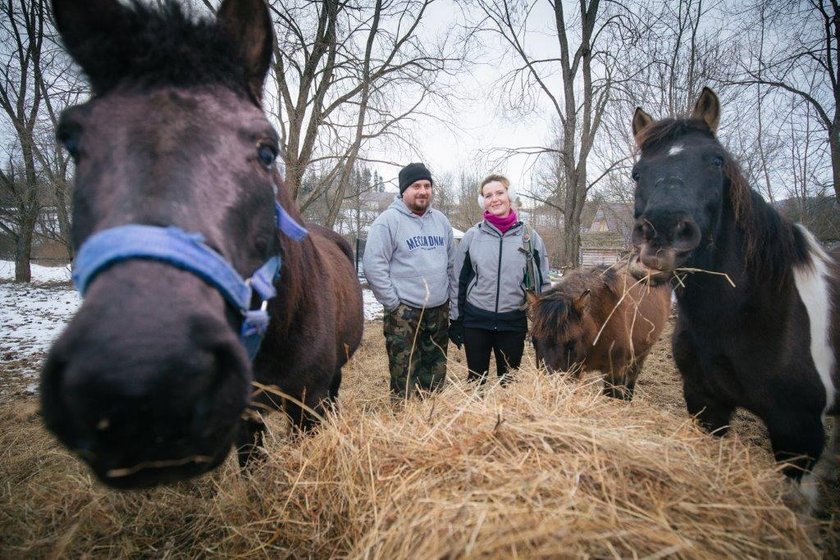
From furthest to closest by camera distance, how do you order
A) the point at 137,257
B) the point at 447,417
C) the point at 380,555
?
the point at 447,417
the point at 380,555
the point at 137,257

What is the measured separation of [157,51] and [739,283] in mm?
3119

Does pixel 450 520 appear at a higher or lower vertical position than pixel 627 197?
lower

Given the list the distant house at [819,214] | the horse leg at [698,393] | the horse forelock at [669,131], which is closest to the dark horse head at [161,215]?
the horse forelock at [669,131]

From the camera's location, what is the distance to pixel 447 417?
1.76 meters

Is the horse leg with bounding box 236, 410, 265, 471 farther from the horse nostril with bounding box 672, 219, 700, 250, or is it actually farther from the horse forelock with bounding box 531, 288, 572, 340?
the horse nostril with bounding box 672, 219, 700, 250

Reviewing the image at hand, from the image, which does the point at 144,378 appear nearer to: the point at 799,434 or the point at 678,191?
the point at 678,191

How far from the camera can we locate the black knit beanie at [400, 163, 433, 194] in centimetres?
371

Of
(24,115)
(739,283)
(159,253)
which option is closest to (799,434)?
(739,283)

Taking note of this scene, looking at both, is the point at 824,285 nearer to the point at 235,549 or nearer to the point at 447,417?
the point at 447,417

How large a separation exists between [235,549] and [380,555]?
2.59 feet

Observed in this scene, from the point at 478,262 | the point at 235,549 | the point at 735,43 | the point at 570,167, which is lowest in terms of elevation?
the point at 235,549

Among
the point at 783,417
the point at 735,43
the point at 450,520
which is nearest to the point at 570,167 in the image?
the point at 735,43

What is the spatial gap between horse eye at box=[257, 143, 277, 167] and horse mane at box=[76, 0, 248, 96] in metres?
0.26

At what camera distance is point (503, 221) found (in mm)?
3758
